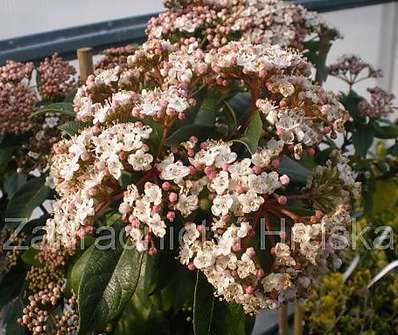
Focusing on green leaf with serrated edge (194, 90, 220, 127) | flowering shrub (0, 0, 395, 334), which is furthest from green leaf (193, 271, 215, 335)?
green leaf with serrated edge (194, 90, 220, 127)

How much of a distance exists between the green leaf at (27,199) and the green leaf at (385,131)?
86cm

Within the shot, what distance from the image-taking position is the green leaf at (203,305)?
927mm

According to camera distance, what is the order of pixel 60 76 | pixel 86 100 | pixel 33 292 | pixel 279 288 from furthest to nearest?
1. pixel 60 76
2. pixel 33 292
3. pixel 86 100
4. pixel 279 288

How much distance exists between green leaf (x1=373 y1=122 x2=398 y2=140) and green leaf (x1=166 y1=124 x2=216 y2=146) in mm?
792

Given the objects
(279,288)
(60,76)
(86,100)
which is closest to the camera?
(279,288)

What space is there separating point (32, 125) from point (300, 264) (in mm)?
577

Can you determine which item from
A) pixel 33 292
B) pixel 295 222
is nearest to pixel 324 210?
pixel 295 222

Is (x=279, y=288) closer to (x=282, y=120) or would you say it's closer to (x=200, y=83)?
(x=282, y=120)

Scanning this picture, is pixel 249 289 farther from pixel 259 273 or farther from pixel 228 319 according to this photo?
pixel 228 319

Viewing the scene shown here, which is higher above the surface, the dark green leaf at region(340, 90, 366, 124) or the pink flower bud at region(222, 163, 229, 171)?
the pink flower bud at region(222, 163, 229, 171)

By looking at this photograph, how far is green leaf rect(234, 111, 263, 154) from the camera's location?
2.80 feet

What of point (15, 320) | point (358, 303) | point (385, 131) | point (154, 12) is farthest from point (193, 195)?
point (358, 303)

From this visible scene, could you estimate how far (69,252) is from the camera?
3.42ft

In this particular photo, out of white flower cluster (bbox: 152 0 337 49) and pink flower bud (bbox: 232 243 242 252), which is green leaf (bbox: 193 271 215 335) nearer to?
pink flower bud (bbox: 232 243 242 252)
